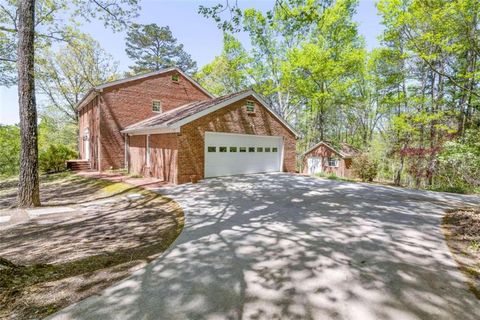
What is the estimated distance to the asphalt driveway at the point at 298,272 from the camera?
272cm

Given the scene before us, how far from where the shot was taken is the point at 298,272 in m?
3.52

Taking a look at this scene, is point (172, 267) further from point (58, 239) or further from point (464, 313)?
point (464, 313)

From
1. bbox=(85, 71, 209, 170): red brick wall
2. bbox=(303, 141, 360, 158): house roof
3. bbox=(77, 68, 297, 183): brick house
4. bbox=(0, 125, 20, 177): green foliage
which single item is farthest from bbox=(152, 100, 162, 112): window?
bbox=(0, 125, 20, 177): green foliage

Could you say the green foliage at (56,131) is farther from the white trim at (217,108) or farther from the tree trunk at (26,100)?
the tree trunk at (26,100)

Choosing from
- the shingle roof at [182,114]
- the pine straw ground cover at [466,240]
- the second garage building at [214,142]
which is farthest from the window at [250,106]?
the pine straw ground cover at [466,240]

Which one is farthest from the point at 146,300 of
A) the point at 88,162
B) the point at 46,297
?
the point at 88,162

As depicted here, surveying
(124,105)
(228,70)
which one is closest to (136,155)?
(124,105)

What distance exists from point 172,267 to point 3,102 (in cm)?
2492

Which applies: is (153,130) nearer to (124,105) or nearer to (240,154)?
(240,154)

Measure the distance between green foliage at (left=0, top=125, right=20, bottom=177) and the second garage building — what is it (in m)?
19.7

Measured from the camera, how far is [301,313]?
267cm

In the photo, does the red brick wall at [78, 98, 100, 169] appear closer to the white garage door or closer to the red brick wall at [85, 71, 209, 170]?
the red brick wall at [85, 71, 209, 170]

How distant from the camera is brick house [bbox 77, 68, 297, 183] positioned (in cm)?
1143

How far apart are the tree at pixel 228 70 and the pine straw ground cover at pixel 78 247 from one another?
62.1 feet
